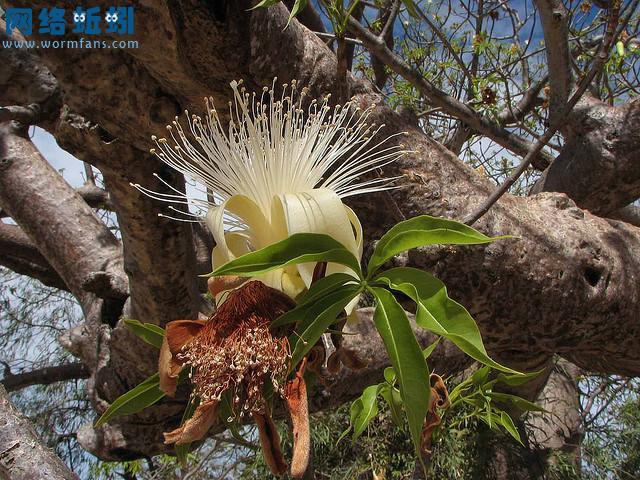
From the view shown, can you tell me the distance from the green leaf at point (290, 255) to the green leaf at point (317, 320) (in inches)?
1.7

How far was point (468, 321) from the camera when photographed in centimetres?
57

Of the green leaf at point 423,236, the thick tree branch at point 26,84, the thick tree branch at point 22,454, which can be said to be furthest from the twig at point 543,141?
the thick tree branch at point 26,84

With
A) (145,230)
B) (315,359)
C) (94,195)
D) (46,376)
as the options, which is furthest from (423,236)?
(46,376)

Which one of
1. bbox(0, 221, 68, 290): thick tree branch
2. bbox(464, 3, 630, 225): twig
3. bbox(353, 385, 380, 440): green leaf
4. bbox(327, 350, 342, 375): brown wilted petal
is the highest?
bbox(464, 3, 630, 225): twig

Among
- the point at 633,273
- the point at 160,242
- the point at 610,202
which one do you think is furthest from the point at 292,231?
the point at 610,202

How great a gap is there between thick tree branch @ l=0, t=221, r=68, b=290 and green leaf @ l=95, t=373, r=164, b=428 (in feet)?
6.60

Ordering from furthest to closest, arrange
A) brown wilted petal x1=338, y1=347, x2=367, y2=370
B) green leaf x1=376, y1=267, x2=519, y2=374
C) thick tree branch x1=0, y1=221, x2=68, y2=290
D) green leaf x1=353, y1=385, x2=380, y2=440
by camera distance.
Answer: thick tree branch x1=0, y1=221, x2=68, y2=290
green leaf x1=353, y1=385, x2=380, y2=440
brown wilted petal x1=338, y1=347, x2=367, y2=370
green leaf x1=376, y1=267, x2=519, y2=374

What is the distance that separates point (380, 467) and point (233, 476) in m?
1.19

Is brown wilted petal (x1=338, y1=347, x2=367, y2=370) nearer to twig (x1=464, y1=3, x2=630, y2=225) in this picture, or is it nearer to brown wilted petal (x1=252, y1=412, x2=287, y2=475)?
brown wilted petal (x1=252, y1=412, x2=287, y2=475)

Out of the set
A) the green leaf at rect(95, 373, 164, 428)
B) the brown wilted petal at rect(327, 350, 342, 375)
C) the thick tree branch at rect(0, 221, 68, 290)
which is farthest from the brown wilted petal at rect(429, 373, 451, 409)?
the thick tree branch at rect(0, 221, 68, 290)

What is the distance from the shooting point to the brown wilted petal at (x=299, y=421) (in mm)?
596

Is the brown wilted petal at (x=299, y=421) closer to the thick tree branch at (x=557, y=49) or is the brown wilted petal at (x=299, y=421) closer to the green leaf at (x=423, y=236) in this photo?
the green leaf at (x=423, y=236)

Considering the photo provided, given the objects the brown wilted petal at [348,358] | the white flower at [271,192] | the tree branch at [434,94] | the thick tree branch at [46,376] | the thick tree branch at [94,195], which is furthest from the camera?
the thick tree branch at [46,376]

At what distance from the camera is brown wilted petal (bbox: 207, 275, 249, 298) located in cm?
68
